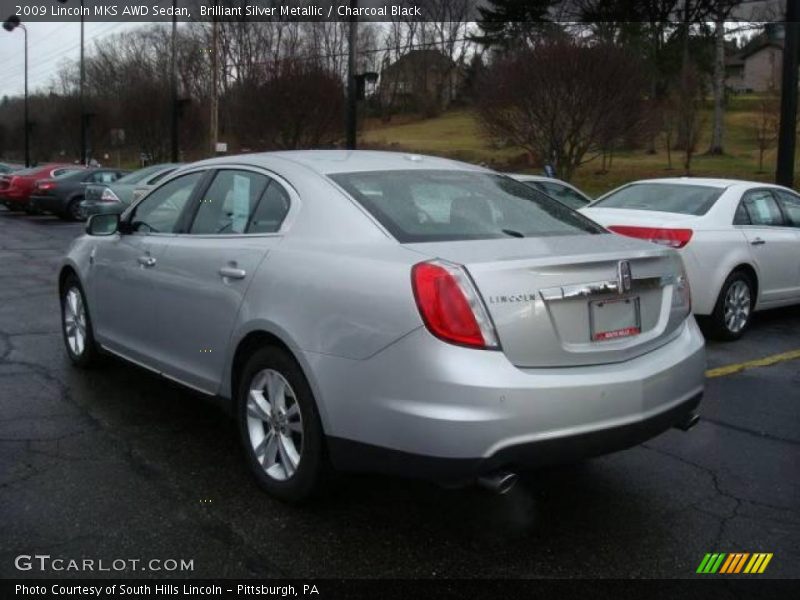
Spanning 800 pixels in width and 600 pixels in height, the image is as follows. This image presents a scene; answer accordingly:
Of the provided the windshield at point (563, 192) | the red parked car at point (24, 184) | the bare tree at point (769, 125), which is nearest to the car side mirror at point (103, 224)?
the windshield at point (563, 192)

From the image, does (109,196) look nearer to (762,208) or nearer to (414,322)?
(762,208)

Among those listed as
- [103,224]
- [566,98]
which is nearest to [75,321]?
[103,224]

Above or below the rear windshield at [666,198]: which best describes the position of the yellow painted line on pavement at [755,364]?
below

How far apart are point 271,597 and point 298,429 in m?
0.80

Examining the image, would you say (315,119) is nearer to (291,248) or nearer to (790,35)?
(790,35)

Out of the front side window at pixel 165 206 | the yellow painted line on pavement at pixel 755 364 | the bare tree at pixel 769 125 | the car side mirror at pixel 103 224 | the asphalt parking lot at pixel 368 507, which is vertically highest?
the bare tree at pixel 769 125

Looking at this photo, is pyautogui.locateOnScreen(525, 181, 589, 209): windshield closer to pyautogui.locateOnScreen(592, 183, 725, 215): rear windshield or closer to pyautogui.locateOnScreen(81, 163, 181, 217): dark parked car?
pyautogui.locateOnScreen(592, 183, 725, 215): rear windshield

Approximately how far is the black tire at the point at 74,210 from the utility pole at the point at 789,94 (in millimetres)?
16714

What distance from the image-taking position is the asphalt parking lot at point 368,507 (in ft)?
10.7

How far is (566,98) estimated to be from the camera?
21.3 m

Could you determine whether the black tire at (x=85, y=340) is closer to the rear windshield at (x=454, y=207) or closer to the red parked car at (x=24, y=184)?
the rear windshield at (x=454, y=207)

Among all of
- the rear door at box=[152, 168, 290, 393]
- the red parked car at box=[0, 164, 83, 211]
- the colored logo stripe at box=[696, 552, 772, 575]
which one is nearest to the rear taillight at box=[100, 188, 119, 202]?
the red parked car at box=[0, 164, 83, 211]

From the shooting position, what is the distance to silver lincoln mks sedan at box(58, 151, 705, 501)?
→ 3109mm

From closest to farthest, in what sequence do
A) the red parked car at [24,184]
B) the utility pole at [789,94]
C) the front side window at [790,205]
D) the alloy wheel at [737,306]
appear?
the alloy wheel at [737,306] < the front side window at [790,205] < the utility pole at [789,94] < the red parked car at [24,184]
